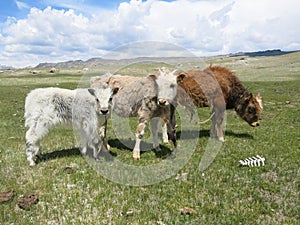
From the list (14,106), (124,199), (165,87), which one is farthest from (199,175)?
(14,106)

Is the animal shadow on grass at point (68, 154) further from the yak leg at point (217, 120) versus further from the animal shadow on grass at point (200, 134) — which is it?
the yak leg at point (217, 120)

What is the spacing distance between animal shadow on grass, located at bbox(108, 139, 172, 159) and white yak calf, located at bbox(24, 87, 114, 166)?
6.47 feet

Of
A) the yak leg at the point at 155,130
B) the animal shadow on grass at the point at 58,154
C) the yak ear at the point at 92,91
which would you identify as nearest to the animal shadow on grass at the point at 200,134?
the yak leg at the point at 155,130

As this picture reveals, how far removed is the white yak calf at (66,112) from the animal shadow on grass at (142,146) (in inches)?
77.6

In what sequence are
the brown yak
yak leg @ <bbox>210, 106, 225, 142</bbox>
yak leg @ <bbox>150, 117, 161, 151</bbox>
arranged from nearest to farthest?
1. yak leg @ <bbox>150, 117, 161, 151</bbox>
2. yak leg @ <bbox>210, 106, 225, 142</bbox>
3. the brown yak

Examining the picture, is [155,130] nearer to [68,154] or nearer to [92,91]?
[92,91]

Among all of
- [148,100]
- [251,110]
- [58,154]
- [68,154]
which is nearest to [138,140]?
[148,100]

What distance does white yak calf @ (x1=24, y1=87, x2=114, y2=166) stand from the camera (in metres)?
10.8

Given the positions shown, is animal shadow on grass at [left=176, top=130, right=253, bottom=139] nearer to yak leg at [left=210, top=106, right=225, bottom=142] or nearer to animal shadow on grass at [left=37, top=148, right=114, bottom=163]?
yak leg at [left=210, top=106, right=225, bottom=142]

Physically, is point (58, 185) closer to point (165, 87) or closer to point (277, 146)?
point (165, 87)

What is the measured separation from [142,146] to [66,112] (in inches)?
158

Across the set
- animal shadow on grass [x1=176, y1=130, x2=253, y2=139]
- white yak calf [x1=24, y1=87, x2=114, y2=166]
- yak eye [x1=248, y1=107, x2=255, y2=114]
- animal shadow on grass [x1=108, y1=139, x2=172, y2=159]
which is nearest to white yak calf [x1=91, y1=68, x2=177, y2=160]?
animal shadow on grass [x1=108, y1=139, x2=172, y2=159]

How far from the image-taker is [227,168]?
34.4 feet

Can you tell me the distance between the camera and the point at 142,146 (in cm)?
1371
